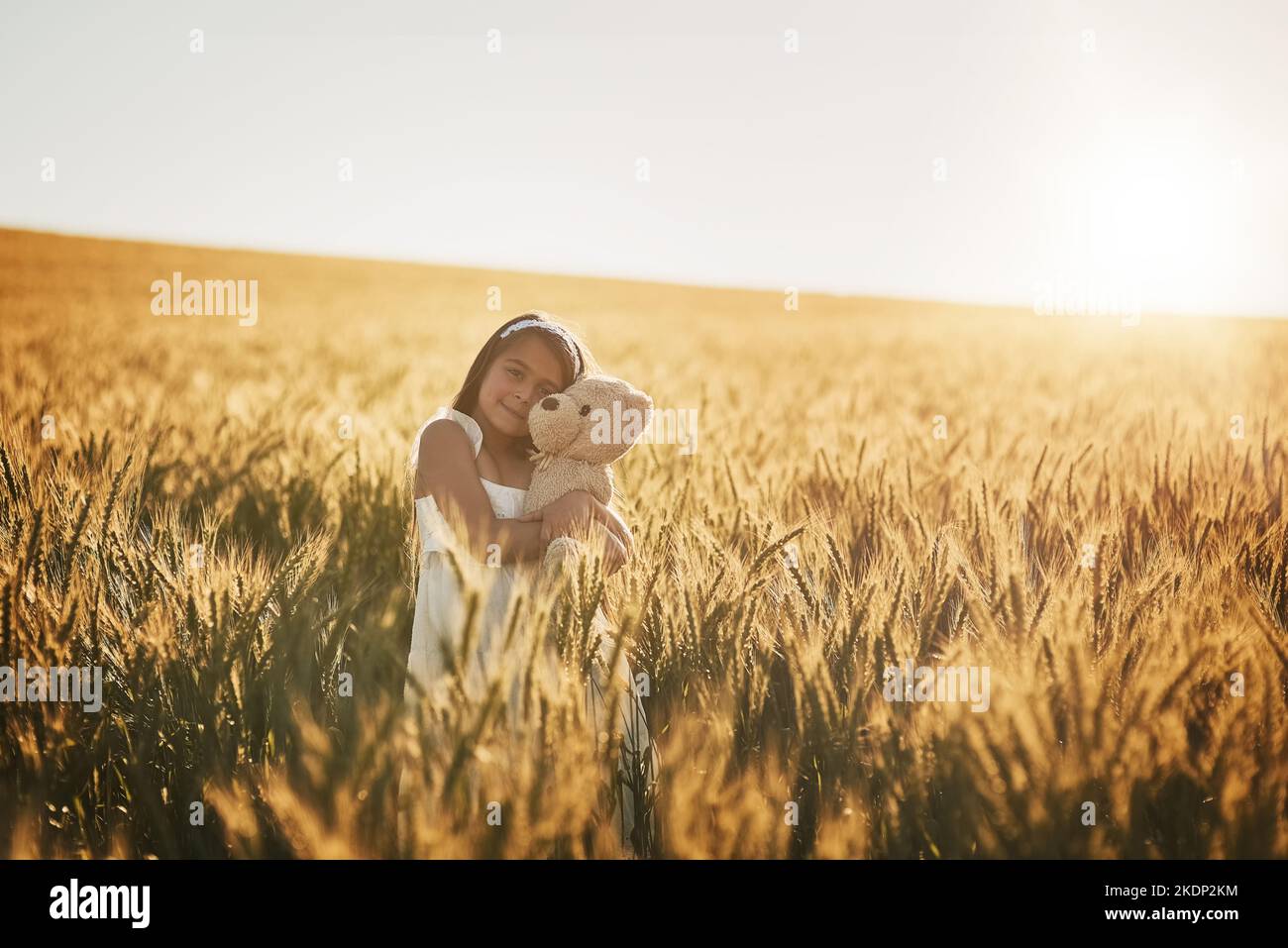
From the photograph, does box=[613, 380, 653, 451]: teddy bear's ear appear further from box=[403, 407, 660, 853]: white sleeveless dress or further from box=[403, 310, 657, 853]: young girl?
box=[403, 407, 660, 853]: white sleeveless dress

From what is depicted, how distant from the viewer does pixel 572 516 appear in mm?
1600

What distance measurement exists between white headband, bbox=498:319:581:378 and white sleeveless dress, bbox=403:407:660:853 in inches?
7.8

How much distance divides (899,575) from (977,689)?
1.06ft

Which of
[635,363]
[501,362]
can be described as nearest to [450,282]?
[635,363]

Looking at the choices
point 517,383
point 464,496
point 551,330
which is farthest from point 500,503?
point 551,330

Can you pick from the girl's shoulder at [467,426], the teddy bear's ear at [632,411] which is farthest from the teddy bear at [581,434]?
the girl's shoulder at [467,426]

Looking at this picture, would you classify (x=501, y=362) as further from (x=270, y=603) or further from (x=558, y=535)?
(x=270, y=603)

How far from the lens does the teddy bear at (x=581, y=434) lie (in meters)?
1.69

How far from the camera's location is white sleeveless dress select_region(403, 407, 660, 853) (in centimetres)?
115

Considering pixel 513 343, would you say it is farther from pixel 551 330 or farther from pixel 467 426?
pixel 467 426

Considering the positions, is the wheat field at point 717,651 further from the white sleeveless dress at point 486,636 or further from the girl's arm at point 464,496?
the girl's arm at point 464,496

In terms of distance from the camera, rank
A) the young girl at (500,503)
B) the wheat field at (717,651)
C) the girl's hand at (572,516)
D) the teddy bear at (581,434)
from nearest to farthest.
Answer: the wheat field at (717,651), the young girl at (500,503), the girl's hand at (572,516), the teddy bear at (581,434)

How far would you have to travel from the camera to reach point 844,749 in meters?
1.37
